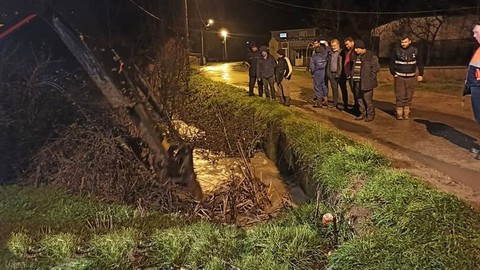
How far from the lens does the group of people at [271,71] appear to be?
464 inches

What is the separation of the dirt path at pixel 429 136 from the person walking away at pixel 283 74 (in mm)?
429

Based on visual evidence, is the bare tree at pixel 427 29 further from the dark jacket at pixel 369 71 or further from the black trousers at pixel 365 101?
the dark jacket at pixel 369 71

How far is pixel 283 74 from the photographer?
11789 millimetres

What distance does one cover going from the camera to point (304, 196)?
6.85 metres

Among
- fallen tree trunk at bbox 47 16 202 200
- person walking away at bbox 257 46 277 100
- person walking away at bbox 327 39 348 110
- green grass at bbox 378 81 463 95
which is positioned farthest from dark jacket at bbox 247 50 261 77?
green grass at bbox 378 81 463 95

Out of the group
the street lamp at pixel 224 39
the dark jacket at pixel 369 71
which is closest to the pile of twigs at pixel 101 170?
the dark jacket at pixel 369 71

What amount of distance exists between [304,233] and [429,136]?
4.95 m

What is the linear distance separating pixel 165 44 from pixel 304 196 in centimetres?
646

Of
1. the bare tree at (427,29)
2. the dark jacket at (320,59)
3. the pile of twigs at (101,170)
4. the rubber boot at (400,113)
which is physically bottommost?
the pile of twigs at (101,170)

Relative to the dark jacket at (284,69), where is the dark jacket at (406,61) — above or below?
above

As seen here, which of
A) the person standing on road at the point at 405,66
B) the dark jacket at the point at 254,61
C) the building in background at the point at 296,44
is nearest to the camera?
the person standing on road at the point at 405,66

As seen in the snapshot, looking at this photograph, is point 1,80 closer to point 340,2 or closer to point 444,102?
point 444,102

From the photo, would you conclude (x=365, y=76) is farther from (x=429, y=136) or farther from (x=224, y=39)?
(x=224, y=39)

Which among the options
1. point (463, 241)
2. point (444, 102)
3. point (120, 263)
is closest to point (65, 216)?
point (120, 263)
